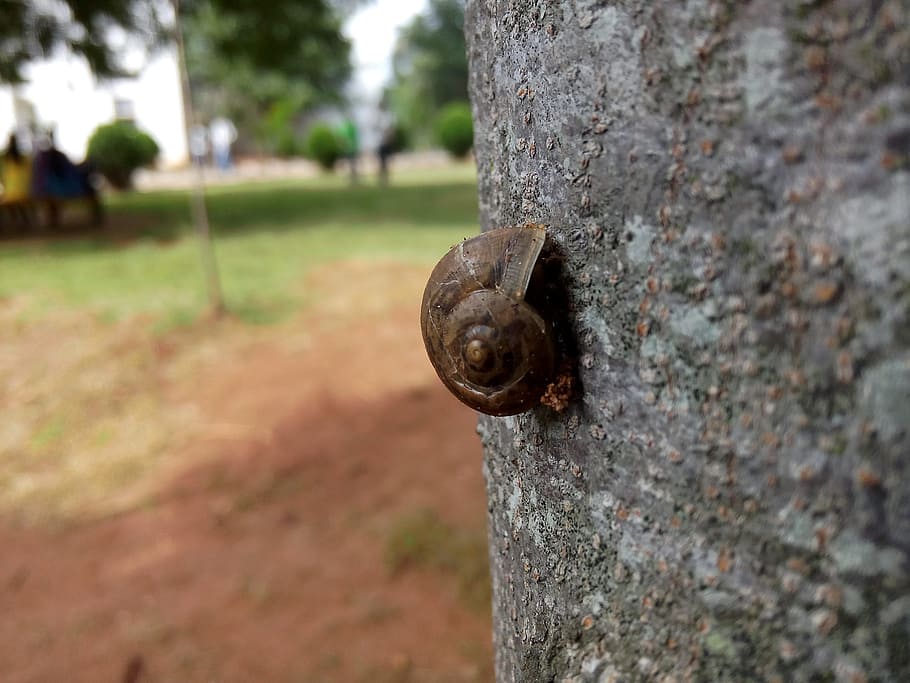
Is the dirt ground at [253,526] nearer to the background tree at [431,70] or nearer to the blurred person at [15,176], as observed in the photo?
the blurred person at [15,176]

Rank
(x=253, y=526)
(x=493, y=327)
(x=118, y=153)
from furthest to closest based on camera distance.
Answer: (x=118, y=153), (x=253, y=526), (x=493, y=327)


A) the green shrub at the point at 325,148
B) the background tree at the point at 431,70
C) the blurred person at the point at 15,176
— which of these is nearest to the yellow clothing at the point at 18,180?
the blurred person at the point at 15,176

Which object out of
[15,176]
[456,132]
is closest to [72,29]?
[15,176]

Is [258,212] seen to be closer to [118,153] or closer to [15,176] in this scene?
[15,176]

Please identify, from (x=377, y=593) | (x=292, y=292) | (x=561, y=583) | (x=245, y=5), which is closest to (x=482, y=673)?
(x=377, y=593)

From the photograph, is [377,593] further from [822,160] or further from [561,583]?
[822,160]

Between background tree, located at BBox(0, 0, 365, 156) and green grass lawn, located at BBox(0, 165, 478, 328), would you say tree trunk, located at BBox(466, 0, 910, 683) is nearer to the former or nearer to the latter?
green grass lawn, located at BBox(0, 165, 478, 328)
